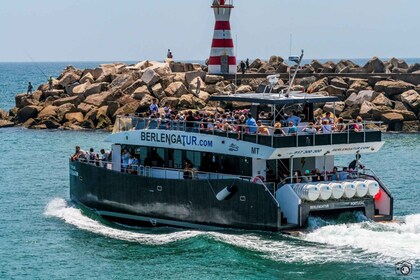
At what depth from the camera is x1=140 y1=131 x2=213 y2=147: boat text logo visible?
3014 cm

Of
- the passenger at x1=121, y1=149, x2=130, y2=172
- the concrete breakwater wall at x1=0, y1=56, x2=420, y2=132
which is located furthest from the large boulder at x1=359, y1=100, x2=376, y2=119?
the passenger at x1=121, y1=149, x2=130, y2=172

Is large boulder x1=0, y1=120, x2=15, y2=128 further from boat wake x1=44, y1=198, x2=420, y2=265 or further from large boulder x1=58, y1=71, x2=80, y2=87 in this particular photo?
boat wake x1=44, y1=198, x2=420, y2=265

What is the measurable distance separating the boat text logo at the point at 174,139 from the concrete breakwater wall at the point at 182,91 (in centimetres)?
2273

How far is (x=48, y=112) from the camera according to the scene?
2498 inches

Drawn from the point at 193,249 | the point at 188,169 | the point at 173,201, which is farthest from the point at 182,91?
the point at 193,249

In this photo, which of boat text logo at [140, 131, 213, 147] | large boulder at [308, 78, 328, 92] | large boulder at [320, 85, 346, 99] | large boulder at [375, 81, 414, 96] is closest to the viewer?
boat text logo at [140, 131, 213, 147]

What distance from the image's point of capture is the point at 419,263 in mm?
25297

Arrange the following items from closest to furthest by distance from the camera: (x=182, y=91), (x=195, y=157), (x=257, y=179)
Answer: (x=257, y=179), (x=195, y=157), (x=182, y=91)

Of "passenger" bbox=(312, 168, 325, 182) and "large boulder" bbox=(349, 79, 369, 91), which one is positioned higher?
"large boulder" bbox=(349, 79, 369, 91)

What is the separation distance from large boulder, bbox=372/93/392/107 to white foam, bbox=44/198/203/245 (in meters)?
26.4

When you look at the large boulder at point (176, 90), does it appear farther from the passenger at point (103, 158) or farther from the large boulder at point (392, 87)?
the passenger at point (103, 158)

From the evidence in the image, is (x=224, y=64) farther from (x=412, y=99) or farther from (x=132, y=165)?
(x=132, y=165)

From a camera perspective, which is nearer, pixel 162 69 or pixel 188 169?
pixel 188 169

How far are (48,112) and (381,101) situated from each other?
20.6 m
